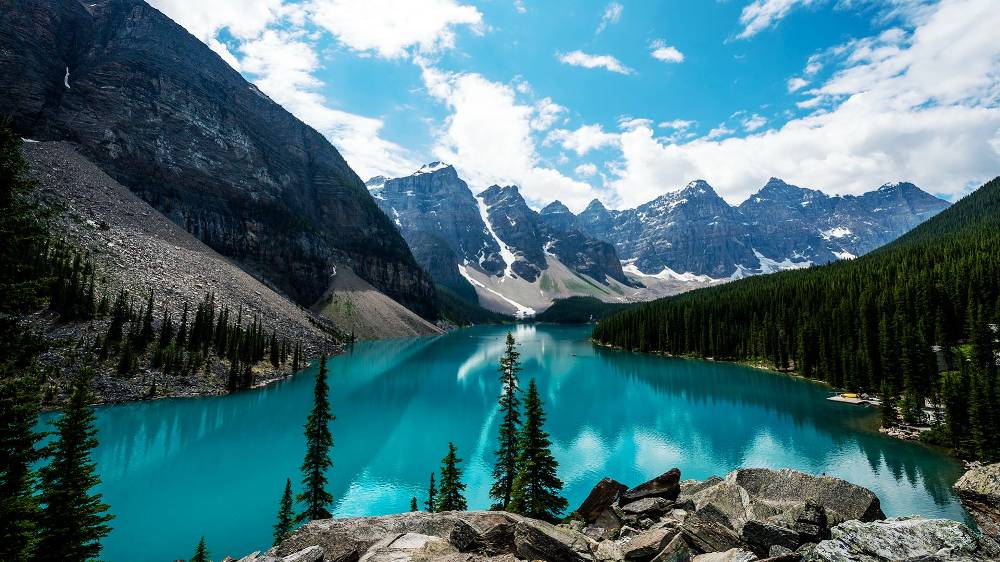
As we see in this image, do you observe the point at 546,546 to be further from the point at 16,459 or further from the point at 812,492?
the point at 16,459

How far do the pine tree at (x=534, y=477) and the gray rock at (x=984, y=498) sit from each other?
1623cm

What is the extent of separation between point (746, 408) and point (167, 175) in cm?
17313

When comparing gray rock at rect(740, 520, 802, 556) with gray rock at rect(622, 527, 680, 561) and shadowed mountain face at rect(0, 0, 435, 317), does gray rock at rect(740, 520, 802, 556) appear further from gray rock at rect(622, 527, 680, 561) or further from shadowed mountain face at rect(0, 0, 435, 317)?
shadowed mountain face at rect(0, 0, 435, 317)

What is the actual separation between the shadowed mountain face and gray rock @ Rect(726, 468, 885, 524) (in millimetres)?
165146

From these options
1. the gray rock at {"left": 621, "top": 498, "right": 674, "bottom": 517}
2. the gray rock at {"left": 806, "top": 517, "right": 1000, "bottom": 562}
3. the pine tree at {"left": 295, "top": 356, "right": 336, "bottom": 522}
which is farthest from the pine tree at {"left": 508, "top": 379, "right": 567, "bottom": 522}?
the gray rock at {"left": 806, "top": 517, "right": 1000, "bottom": 562}

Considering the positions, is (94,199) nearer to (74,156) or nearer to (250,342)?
(74,156)

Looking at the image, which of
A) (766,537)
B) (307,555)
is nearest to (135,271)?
(307,555)

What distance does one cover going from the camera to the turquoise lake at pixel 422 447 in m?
30.1

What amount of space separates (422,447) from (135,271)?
7790cm

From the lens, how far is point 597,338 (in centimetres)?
16588

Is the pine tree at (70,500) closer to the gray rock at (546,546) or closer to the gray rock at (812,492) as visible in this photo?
the gray rock at (546,546)

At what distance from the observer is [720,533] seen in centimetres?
1330

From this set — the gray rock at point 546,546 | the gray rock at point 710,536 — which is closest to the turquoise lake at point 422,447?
the gray rock at point 710,536

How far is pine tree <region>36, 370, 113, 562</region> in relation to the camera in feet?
48.3
